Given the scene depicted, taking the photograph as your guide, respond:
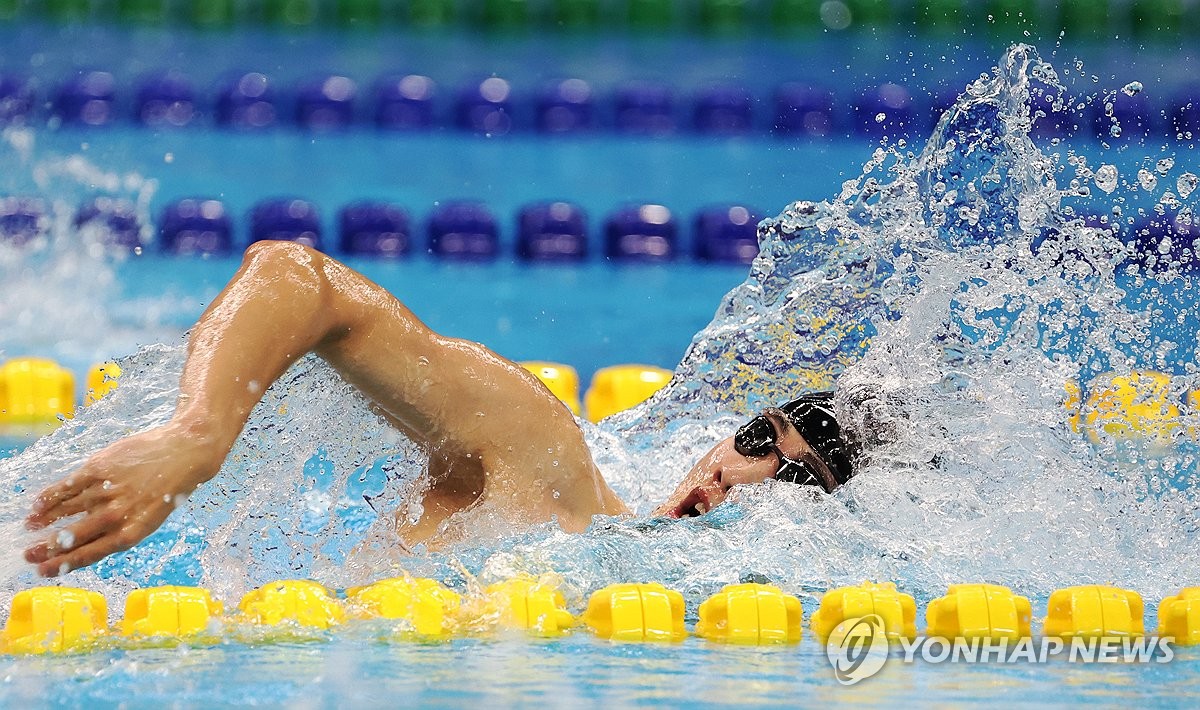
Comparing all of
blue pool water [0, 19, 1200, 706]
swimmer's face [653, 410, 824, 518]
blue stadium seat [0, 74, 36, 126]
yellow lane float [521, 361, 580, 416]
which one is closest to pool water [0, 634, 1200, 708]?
blue pool water [0, 19, 1200, 706]

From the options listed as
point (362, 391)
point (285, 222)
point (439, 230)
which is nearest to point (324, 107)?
point (285, 222)

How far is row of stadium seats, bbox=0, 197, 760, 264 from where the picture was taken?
4.96m

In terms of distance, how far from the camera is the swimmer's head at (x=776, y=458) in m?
2.09

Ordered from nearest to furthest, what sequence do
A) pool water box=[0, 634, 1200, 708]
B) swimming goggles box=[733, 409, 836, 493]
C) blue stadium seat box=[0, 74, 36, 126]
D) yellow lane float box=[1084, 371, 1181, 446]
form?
pool water box=[0, 634, 1200, 708] → swimming goggles box=[733, 409, 836, 493] → yellow lane float box=[1084, 371, 1181, 446] → blue stadium seat box=[0, 74, 36, 126]

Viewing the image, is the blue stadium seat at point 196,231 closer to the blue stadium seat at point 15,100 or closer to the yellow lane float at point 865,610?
the blue stadium seat at point 15,100

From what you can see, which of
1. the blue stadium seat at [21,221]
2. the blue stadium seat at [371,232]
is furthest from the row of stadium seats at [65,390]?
the blue stadium seat at [371,232]

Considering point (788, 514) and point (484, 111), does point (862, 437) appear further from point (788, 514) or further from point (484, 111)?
point (484, 111)

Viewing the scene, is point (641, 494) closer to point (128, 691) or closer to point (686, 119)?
point (128, 691)

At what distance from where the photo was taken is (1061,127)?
5.55m

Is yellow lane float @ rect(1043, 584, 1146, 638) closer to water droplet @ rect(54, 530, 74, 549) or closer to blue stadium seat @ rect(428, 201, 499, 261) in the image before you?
water droplet @ rect(54, 530, 74, 549)

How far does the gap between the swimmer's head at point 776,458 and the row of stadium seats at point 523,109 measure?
3464 mm

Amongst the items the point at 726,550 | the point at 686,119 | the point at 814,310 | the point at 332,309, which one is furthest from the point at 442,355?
the point at 686,119

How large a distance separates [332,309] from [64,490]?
1.50 feet
